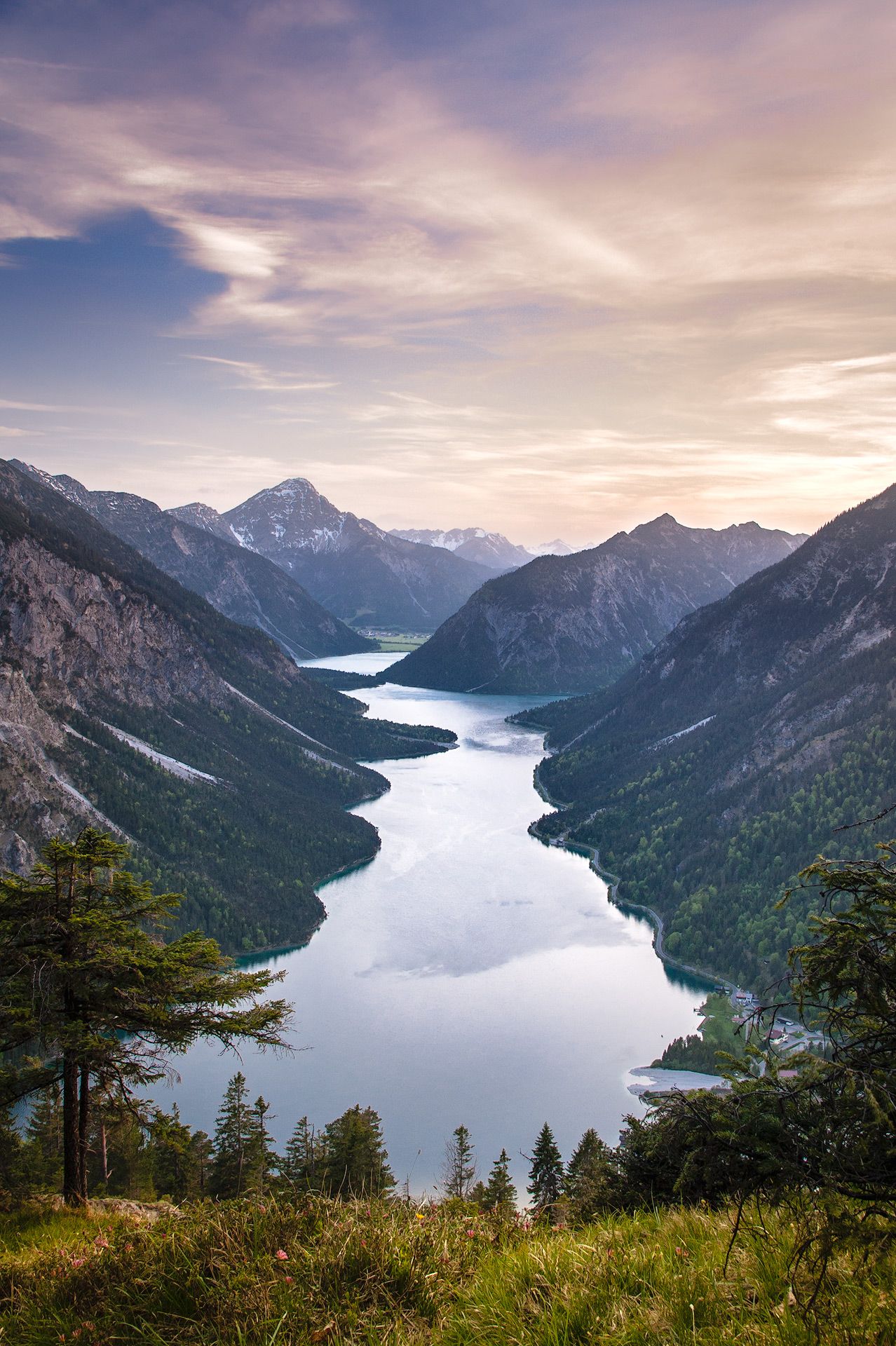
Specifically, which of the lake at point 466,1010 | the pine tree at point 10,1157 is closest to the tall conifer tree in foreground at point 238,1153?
the pine tree at point 10,1157

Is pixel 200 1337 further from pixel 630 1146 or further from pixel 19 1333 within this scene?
pixel 630 1146

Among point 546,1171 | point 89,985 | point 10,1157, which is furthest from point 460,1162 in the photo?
point 89,985

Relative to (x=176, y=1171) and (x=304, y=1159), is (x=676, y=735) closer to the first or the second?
(x=304, y=1159)

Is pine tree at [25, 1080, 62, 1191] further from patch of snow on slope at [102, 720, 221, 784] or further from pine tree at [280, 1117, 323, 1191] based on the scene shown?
patch of snow on slope at [102, 720, 221, 784]

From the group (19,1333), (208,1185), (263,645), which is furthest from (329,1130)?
(263,645)

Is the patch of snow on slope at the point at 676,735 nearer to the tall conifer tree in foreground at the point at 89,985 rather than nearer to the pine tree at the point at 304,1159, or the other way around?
the pine tree at the point at 304,1159

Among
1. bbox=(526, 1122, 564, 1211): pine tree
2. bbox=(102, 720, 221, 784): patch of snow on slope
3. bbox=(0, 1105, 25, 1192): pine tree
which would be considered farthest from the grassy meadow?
bbox=(102, 720, 221, 784): patch of snow on slope
